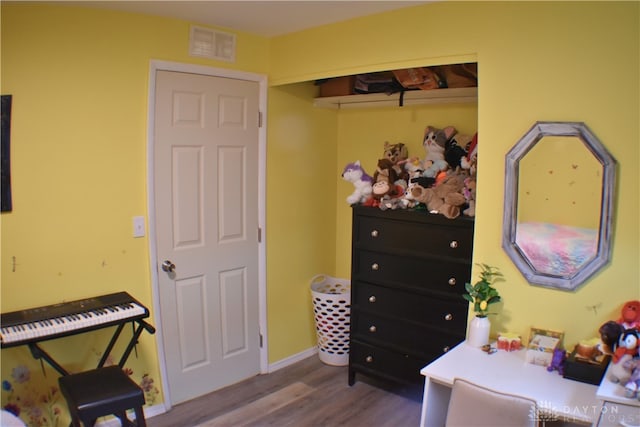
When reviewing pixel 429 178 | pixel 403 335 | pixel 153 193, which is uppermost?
pixel 429 178

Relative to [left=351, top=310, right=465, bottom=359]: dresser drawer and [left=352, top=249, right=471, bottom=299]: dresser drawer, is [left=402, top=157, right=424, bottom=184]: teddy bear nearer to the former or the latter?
[left=352, top=249, right=471, bottom=299]: dresser drawer

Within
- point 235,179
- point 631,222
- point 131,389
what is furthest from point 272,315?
point 631,222

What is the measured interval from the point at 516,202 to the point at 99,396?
2023 mm

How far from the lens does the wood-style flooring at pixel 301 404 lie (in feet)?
9.25

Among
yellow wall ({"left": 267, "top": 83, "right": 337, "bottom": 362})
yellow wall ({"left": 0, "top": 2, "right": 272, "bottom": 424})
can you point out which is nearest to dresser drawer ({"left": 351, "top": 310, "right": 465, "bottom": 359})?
yellow wall ({"left": 267, "top": 83, "right": 337, "bottom": 362})

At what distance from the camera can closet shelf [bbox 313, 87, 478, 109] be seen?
2889mm

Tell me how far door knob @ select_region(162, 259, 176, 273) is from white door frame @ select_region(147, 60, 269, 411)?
5 cm

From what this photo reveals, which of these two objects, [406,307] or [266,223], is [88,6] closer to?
[266,223]

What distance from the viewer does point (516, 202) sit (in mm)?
2197

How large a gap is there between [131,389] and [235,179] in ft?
4.76

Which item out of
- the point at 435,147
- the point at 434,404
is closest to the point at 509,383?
the point at 434,404

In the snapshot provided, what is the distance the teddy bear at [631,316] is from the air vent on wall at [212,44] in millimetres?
2480

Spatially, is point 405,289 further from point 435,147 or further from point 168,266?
point 168,266

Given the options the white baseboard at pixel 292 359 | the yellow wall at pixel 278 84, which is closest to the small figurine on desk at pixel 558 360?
the yellow wall at pixel 278 84
